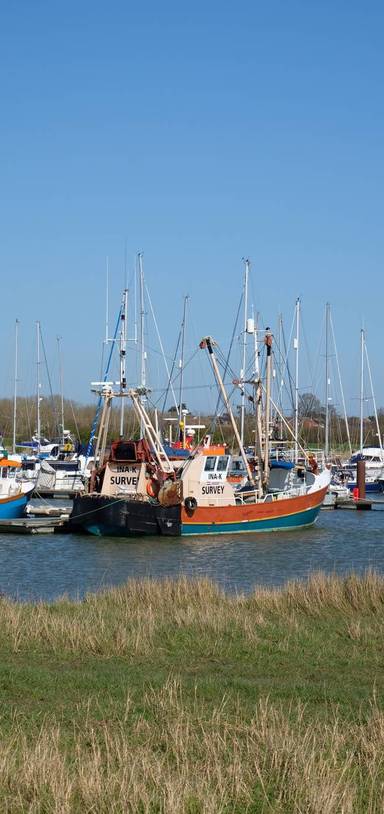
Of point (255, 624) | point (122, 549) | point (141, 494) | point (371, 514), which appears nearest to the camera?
point (255, 624)

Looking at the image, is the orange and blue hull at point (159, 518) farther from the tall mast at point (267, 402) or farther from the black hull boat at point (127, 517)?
the tall mast at point (267, 402)

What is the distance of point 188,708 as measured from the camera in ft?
41.3

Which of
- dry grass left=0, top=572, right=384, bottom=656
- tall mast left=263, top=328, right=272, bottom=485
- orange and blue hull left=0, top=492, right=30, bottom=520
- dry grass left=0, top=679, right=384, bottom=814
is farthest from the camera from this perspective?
orange and blue hull left=0, top=492, right=30, bottom=520

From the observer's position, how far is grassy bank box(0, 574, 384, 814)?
9516 millimetres

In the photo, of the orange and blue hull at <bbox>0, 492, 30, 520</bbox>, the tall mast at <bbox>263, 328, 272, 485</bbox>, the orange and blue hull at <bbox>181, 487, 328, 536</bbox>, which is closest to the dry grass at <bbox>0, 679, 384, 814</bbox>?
the orange and blue hull at <bbox>181, 487, 328, 536</bbox>

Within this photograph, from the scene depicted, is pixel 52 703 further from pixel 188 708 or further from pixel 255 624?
pixel 255 624

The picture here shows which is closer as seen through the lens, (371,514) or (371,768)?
(371,768)

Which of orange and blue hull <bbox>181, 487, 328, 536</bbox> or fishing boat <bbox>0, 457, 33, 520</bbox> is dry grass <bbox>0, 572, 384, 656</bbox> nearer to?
orange and blue hull <bbox>181, 487, 328, 536</bbox>

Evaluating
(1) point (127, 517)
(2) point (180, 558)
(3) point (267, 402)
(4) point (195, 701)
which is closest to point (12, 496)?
(1) point (127, 517)

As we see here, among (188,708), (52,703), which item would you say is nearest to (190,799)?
(188,708)

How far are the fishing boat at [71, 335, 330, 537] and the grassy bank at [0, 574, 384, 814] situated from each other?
24142 millimetres

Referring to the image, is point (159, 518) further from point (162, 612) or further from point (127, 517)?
point (162, 612)

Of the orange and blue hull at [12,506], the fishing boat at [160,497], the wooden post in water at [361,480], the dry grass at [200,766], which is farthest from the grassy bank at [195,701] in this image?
the wooden post in water at [361,480]

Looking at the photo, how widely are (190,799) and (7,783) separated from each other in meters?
1.63
